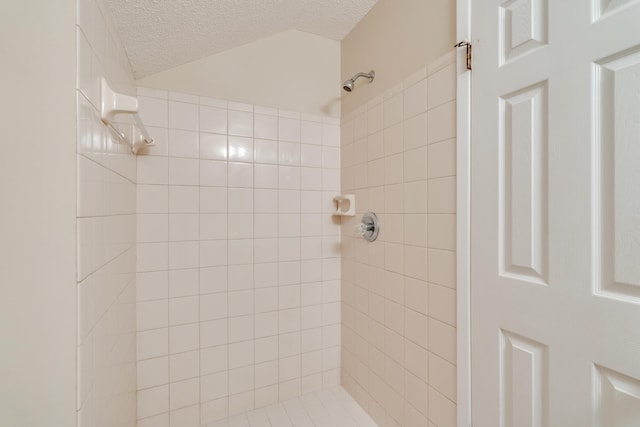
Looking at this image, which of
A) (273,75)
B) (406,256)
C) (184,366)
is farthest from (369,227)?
(184,366)

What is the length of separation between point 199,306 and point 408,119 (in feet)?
4.69

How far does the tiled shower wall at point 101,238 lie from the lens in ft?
2.03

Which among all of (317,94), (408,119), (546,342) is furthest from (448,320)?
(317,94)

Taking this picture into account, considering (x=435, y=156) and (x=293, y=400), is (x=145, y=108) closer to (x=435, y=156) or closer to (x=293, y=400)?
(x=435, y=156)

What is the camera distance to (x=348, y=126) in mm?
1734

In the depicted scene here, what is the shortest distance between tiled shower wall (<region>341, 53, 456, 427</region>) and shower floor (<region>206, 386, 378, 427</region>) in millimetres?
72

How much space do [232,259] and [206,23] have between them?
115cm

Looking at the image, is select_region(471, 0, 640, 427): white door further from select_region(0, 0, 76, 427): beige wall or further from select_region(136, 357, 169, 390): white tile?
select_region(136, 357, 169, 390): white tile

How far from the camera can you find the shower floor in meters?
1.49

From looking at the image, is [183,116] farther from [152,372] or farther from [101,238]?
[152,372]

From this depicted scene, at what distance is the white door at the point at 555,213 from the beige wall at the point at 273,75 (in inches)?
39.1

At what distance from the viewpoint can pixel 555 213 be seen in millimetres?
738

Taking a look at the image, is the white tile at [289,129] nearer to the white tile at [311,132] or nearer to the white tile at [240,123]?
the white tile at [311,132]

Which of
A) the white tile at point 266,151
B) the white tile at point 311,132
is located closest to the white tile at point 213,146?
the white tile at point 266,151
